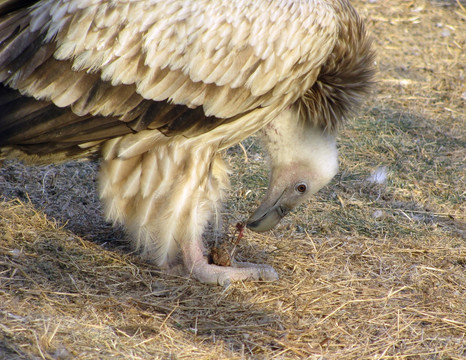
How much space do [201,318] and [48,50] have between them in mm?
1673

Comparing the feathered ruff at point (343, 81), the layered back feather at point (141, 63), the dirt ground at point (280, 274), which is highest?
the layered back feather at point (141, 63)

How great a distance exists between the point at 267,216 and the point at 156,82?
122cm

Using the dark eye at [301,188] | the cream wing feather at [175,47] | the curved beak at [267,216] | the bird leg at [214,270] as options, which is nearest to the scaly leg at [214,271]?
the bird leg at [214,270]

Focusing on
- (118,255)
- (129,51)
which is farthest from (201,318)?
(129,51)

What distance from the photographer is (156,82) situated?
3.80 meters

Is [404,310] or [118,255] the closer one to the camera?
[404,310]

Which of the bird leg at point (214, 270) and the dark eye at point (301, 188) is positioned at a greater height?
the dark eye at point (301, 188)

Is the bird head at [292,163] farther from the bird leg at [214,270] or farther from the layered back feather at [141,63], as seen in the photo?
the layered back feather at [141,63]

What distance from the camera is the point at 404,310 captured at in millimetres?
3949

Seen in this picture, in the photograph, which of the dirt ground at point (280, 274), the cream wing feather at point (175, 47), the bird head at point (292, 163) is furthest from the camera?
the bird head at point (292, 163)

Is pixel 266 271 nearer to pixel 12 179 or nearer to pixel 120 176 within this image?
pixel 120 176

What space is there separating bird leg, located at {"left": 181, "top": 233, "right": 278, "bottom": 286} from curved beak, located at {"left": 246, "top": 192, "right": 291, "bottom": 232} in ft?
0.94

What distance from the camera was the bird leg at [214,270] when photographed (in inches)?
165

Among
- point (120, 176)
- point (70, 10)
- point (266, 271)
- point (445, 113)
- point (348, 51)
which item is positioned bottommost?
point (445, 113)
